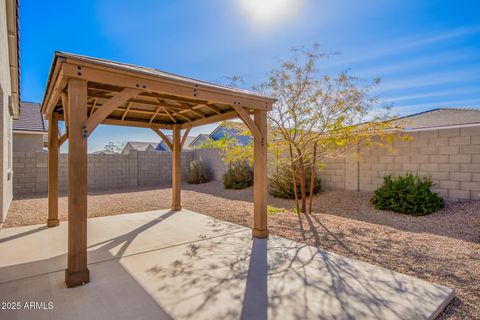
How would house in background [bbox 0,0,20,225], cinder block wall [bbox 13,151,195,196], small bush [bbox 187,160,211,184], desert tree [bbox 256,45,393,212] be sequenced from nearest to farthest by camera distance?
house in background [bbox 0,0,20,225] < desert tree [bbox 256,45,393,212] < cinder block wall [bbox 13,151,195,196] < small bush [bbox 187,160,211,184]

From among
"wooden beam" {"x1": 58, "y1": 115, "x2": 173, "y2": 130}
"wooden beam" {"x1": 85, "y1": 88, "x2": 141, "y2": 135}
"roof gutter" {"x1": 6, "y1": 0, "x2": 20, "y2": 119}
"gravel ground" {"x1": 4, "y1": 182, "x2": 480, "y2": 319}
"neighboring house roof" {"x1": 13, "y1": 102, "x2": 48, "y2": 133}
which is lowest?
"gravel ground" {"x1": 4, "y1": 182, "x2": 480, "y2": 319}

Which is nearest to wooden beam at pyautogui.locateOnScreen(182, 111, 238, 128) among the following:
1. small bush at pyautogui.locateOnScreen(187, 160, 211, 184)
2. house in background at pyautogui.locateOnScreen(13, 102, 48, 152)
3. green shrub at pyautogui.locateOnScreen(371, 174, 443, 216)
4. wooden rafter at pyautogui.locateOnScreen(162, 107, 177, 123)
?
wooden rafter at pyautogui.locateOnScreen(162, 107, 177, 123)

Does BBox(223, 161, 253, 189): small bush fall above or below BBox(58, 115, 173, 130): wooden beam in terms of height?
below

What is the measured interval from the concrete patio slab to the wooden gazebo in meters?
0.47

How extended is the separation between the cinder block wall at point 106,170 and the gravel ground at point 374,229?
184 centimetres

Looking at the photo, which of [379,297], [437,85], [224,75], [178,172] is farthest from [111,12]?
[437,85]

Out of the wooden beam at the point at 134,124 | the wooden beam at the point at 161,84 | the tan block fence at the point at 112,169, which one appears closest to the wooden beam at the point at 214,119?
the wooden beam at the point at 134,124

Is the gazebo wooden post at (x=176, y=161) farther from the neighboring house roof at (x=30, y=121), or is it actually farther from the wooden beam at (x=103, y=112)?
the neighboring house roof at (x=30, y=121)

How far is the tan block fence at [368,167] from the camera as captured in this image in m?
6.29

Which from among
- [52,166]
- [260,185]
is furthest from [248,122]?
[52,166]

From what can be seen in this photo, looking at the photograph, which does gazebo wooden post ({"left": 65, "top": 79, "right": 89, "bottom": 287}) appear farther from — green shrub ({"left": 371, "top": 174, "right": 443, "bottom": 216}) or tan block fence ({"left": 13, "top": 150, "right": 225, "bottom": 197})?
tan block fence ({"left": 13, "top": 150, "right": 225, "bottom": 197})

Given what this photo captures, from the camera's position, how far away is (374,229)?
534cm

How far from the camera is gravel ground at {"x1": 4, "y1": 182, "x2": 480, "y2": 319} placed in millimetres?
3318

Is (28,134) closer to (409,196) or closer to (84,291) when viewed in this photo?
(84,291)
